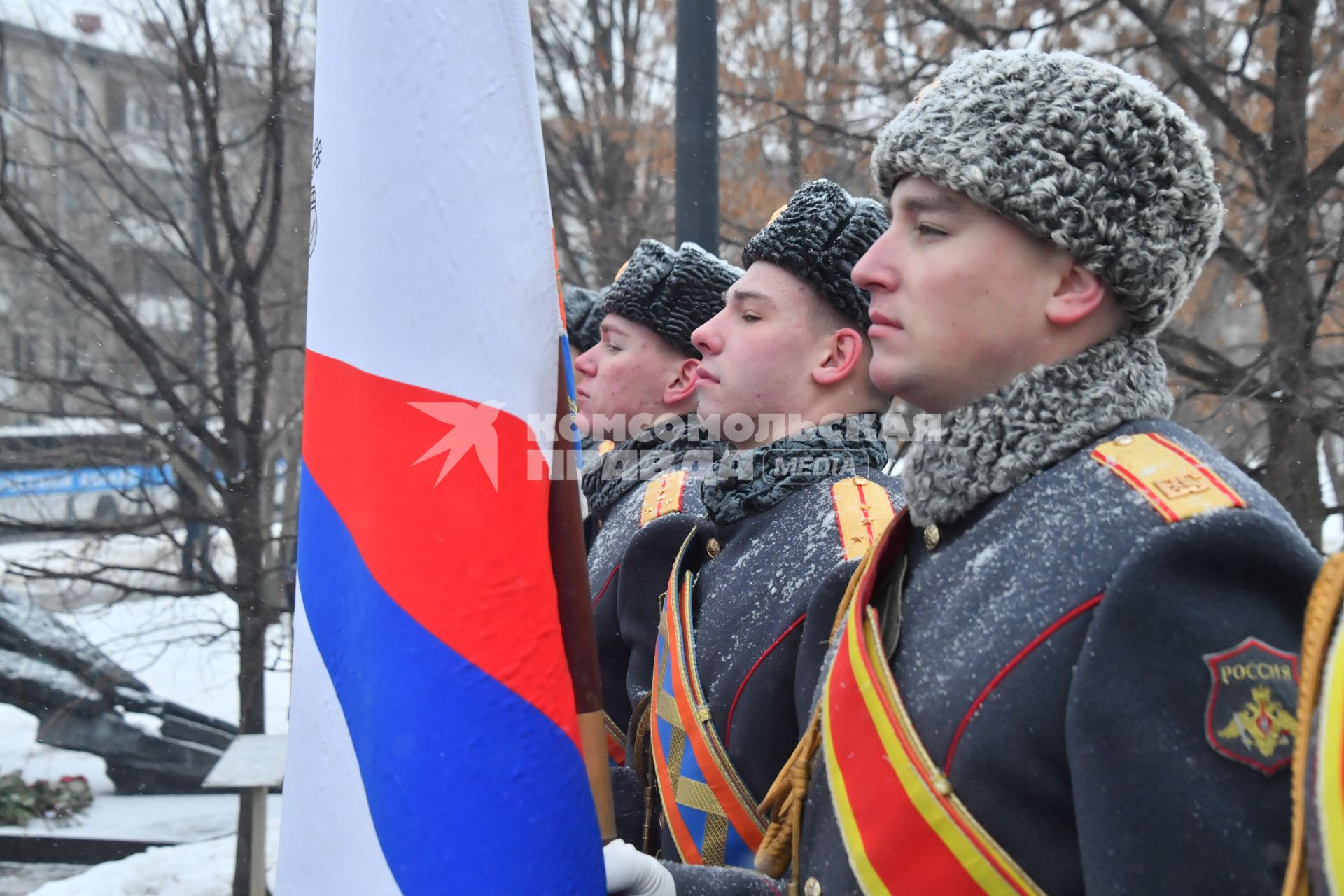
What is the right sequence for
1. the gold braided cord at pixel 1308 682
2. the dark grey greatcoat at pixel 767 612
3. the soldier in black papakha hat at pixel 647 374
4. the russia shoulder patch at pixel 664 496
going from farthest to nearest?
the soldier in black papakha hat at pixel 647 374 < the russia shoulder patch at pixel 664 496 < the dark grey greatcoat at pixel 767 612 < the gold braided cord at pixel 1308 682

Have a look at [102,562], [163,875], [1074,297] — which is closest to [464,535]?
[1074,297]

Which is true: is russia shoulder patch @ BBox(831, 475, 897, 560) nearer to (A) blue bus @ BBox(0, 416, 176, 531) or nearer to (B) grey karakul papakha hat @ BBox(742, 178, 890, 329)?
(B) grey karakul papakha hat @ BBox(742, 178, 890, 329)

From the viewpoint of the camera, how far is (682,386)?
140 inches

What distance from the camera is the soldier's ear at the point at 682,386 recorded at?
3.54m

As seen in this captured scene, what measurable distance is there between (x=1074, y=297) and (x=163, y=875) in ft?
19.8

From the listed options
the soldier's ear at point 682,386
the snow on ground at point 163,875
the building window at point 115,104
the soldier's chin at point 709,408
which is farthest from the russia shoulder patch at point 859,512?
the building window at point 115,104

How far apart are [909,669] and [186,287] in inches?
207

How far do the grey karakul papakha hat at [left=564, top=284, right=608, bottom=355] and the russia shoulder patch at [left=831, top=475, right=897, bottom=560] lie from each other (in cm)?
258

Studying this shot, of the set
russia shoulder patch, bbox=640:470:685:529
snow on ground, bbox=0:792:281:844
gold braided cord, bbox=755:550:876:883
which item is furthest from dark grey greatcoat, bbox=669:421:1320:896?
snow on ground, bbox=0:792:281:844

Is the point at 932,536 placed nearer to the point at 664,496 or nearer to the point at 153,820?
the point at 664,496

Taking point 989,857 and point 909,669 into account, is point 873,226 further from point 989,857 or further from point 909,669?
point 989,857

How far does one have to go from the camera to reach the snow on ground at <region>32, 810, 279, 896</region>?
584 cm

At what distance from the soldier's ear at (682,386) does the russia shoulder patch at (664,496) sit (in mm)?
385

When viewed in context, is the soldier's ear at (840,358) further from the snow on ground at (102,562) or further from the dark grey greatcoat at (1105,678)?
the snow on ground at (102,562)
